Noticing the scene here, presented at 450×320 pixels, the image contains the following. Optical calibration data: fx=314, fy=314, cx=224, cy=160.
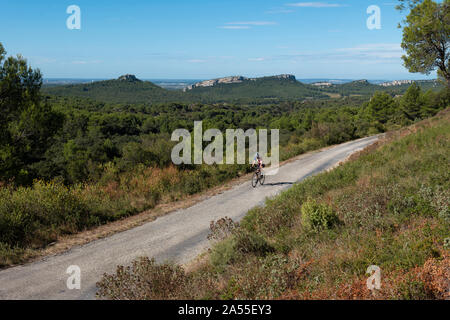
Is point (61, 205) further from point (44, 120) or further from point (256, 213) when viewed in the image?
point (44, 120)

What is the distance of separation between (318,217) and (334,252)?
1.79 meters

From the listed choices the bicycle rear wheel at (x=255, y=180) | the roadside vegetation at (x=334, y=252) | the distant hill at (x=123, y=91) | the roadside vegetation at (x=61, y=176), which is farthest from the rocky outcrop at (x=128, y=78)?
the roadside vegetation at (x=334, y=252)

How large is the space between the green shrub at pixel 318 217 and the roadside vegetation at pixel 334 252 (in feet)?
0.08

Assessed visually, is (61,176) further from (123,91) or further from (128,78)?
(128,78)

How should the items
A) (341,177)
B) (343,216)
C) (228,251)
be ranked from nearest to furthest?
(228,251) → (343,216) → (341,177)

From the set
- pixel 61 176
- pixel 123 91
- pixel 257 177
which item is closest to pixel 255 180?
pixel 257 177

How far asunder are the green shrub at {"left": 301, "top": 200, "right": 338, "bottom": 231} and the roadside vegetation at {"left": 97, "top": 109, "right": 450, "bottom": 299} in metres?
0.02

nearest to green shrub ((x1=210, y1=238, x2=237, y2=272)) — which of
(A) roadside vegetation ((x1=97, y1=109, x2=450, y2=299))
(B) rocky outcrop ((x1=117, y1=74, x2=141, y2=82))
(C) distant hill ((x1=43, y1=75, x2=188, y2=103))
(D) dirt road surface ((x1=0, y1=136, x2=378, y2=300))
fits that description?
(A) roadside vegetation ((x1=97, y1=109, x2=450, y2=299))

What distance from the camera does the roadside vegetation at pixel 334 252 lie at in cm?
451

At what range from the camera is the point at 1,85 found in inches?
680

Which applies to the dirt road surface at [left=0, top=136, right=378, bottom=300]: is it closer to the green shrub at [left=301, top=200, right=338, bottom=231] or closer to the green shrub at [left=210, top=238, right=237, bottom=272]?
the green shrub at [left=210, top=238, right=237, bottom=272]

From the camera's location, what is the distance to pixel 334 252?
579 centimetres

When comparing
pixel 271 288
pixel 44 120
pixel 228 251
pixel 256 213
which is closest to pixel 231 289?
pixel 271 288

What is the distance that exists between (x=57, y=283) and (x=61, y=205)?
4069 millimetres
